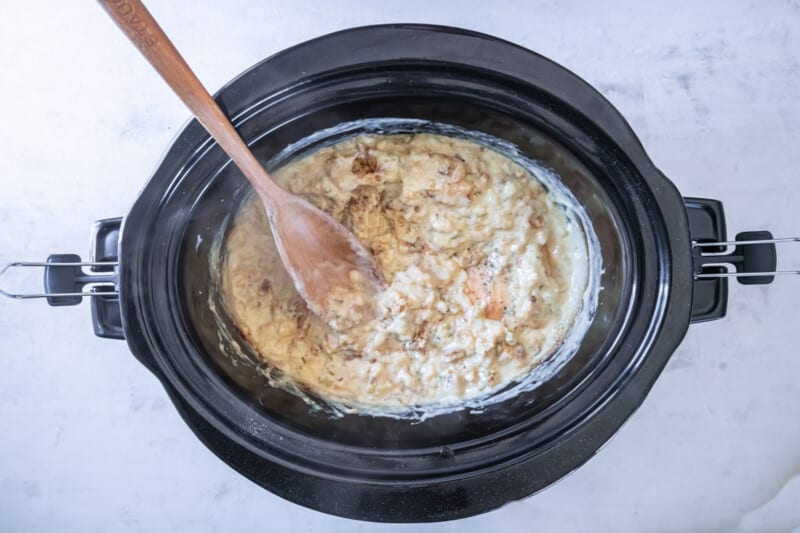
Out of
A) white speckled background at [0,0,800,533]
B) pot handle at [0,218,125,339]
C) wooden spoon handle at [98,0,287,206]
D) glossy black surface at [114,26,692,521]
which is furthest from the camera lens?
white speckled background at [0,0,800,533]

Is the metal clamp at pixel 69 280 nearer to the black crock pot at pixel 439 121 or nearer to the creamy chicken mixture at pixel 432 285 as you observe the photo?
the black crock pot at pixel 439 121

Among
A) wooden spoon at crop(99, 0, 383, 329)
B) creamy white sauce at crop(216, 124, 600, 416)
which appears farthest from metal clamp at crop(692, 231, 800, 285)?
wooden spoon at crop(99, 0, 383, 329)

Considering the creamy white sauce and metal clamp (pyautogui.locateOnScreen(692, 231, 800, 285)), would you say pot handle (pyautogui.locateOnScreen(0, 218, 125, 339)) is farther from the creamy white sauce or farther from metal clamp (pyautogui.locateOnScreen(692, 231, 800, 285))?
metal clamp (pyautogui.locateOnScreen(692, 231, 800, 285))

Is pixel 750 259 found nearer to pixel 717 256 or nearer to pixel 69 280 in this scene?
pixel 717 256

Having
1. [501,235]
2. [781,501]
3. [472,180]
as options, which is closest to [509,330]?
[501,235]

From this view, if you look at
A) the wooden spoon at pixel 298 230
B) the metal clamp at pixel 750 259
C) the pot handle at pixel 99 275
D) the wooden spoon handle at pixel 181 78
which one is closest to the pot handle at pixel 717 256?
the metal clamp at pixel 750 259

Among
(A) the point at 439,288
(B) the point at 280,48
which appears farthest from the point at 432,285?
(B) the point at 280,48

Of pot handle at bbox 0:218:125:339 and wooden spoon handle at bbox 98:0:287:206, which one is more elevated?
wooden spoon handle at bbox 98:0:287:206
